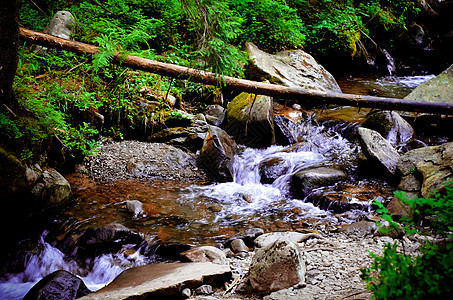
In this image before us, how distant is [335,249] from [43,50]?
8681 mm

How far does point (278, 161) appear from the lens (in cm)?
757

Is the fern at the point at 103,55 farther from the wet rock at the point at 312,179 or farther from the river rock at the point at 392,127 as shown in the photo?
the river rock at the point at 392,127

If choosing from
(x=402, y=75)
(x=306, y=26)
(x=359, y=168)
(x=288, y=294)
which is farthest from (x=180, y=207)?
(x=402, y=75)

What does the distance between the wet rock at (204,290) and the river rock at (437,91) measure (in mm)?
9547

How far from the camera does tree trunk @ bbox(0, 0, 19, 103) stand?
357cm

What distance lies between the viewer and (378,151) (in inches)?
264

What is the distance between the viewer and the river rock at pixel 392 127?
328 inches

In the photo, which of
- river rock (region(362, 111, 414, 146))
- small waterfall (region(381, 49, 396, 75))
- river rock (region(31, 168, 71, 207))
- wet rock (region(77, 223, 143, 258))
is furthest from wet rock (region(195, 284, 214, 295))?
small waterfall (region(381, 49, 396, 75))

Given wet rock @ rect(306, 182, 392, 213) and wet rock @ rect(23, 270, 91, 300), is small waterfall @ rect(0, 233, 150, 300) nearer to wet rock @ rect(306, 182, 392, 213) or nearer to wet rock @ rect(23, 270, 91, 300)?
wet rock @ rect(23, 270, 91, 300)

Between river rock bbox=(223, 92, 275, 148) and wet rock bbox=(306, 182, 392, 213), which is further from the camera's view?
river rock bbox=(223, 92, 275, 148)

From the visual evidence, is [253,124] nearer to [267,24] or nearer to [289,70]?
[289,70]

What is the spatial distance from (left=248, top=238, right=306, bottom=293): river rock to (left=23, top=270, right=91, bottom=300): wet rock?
228 centimetres

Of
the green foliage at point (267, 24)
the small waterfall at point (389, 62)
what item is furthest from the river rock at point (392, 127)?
the small waterfall at point (389, 62)

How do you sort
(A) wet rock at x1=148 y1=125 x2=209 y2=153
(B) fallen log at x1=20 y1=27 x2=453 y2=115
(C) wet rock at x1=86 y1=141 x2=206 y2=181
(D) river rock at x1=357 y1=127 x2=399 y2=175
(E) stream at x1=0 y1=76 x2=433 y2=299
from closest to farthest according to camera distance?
(E) stream at x1=0 y1=76 x2=433 y2=299, (B) fallen log at x1=20 y1=27 x2=453 y2=115, (D) river rock at x1=357 y1=127 x2=399 y2=175, (C) wet rock at x1=86 y1=141 x2=206 y2=181, (A) wet rock at x1=148 y1=125 x2=209 y2=153
